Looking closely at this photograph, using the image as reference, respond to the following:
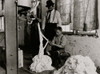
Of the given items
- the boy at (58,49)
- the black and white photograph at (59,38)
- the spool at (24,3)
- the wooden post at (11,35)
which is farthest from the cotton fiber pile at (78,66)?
the boy at (58,49)

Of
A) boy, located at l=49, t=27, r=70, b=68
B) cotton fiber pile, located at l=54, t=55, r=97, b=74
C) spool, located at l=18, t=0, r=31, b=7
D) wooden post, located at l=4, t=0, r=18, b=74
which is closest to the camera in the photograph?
wooden post, located at l=4, t=0, r=18, b=74

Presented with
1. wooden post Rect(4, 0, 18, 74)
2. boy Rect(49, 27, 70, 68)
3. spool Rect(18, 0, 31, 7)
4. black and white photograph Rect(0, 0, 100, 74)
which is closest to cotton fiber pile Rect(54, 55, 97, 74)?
black and white photograph Rect(0, 0, 100, 74)

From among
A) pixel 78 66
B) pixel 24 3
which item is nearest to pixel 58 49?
pixel 78 66

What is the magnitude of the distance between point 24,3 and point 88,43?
276 cm

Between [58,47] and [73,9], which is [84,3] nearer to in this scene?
[73,9]

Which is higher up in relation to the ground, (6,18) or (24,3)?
(24,3)

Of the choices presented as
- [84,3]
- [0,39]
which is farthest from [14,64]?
[84,3]

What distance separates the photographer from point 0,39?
4.47ft

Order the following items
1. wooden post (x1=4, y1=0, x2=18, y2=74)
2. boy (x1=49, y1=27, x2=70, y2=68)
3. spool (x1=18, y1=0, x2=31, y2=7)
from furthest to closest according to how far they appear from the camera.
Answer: boy (x1=49, y1=27, x2=70, y2=68) < spool (x1=18, y1=0, x2=31, y2=7) < wooden post (x1=4, y1=0, x2=18, y2=74)

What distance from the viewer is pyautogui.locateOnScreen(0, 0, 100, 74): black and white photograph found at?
1.35 m

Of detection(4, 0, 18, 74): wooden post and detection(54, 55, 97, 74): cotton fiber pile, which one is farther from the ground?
detection(4, 0, 18, 74): wooden post

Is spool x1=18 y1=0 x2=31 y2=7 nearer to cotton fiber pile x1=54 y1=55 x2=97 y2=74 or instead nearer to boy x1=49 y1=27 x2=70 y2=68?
cotton fiber pile x1=54 y1=55 x2=97 y2=74

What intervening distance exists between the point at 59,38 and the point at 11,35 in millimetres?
2438

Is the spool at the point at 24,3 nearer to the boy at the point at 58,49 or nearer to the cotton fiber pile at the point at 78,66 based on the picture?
the cotton fiber pile at the point at 78,66
